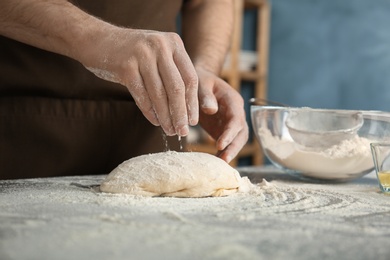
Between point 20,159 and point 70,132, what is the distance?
13cm

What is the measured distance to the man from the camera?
3.05 feet

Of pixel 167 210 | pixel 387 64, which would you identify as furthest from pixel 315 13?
pixel 167 210

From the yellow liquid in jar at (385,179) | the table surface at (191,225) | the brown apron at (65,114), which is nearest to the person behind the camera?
the table surface at (191,225)

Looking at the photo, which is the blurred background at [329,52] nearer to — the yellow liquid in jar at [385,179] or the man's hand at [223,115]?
the man's hand at [223,115]

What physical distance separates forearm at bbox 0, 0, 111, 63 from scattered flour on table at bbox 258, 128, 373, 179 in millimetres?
499

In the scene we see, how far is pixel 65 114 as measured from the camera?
4.27 feet

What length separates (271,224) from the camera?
688 mm

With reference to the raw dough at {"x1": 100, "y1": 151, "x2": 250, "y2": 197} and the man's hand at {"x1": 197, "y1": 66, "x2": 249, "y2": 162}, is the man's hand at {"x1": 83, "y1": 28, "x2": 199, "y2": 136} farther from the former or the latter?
the man's hand at {"x1": 197, "y1": 66, "x2": 249, "y2": 162}

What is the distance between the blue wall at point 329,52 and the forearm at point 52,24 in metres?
2.41

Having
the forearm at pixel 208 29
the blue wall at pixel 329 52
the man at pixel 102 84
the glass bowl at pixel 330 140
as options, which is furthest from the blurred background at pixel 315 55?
the glass bowl at pixel 330 140

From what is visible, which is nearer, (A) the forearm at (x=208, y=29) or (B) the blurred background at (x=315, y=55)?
A: (A) the forearm at (x=208, y=29)

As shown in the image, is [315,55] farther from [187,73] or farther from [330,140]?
[187,73]

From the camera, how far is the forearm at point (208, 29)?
1.47m

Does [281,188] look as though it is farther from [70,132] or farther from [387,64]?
[387,64]
